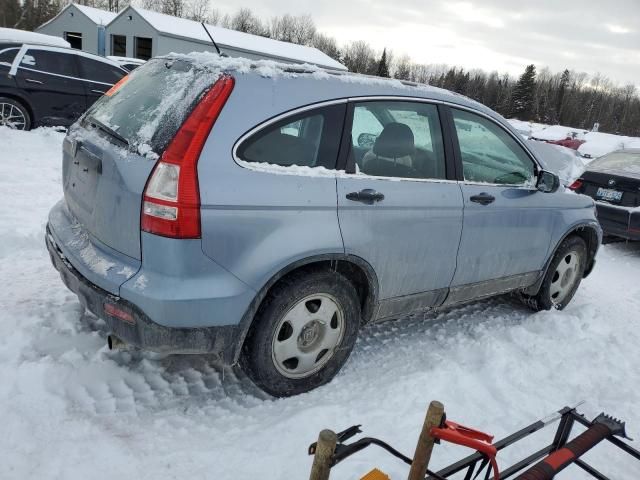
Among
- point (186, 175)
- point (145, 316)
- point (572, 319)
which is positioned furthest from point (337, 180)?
point (572, 319)

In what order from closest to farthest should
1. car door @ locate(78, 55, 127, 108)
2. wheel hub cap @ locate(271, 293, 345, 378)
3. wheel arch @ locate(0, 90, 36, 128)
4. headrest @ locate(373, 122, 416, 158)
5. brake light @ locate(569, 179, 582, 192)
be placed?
wheel hub cap @ locate(271, 293, 345, 378)
headrest @ locate(373, 122, 416, 158)
brake light @ locate(569, 179, 582, 192)
wheel arch @ locate(0, 90, 36, 128)
car door @ locate(78, 55, 127, 108)

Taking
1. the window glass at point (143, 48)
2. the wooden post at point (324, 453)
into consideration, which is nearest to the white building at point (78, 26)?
the window glass at point (143, 48)

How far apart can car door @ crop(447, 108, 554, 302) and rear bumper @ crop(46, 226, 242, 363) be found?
181 centimetres

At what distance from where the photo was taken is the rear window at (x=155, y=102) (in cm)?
259

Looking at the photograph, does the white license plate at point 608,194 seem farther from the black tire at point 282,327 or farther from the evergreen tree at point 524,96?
the evergreen tree at point 524,96

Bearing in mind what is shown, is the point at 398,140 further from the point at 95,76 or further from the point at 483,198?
the point at 95,76

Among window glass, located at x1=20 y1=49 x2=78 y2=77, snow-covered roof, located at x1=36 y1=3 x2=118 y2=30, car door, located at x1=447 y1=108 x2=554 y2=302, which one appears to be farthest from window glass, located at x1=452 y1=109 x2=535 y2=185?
snow-covered roof, located at x1=36 y1=3 x2=118 y2=30

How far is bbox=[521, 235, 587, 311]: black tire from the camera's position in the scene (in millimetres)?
4645

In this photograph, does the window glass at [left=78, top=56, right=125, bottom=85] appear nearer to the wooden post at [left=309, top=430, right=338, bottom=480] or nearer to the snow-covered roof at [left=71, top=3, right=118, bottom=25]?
the wooden post at [left=309, top=430, right=338, bottom=480]

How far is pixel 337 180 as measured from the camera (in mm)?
2881

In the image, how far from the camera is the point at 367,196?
2957 mm

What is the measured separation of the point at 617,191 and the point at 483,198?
16.1 ft

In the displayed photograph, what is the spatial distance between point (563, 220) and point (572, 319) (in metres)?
0.88

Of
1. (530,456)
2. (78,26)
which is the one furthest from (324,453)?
(78,26)
